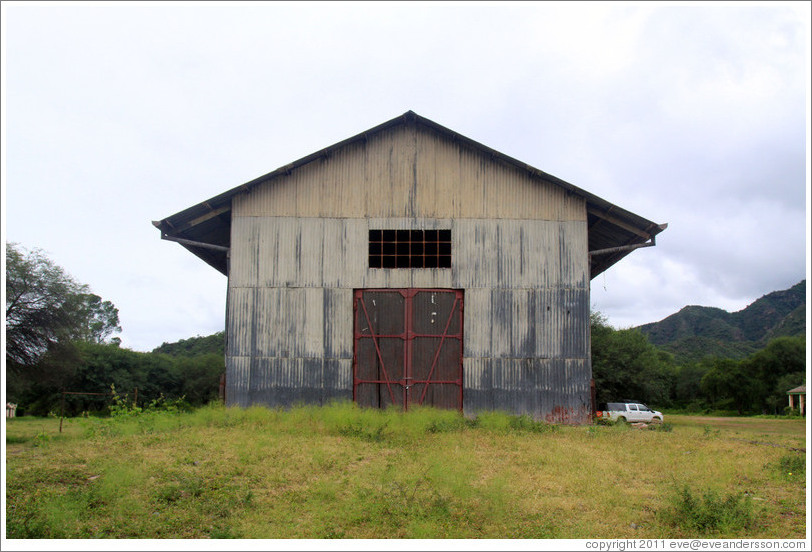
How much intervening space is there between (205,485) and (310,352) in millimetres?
7530

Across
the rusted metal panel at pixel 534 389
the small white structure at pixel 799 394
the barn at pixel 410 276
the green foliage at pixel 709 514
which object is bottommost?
the small white structure at pixel 799 394

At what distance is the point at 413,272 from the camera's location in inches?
679

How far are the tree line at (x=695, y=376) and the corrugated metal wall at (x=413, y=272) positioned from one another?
1016 inches

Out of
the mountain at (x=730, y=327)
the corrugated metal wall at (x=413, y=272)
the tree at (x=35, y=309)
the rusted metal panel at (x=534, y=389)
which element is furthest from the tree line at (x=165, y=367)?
the mountain at (x=730, y=327)

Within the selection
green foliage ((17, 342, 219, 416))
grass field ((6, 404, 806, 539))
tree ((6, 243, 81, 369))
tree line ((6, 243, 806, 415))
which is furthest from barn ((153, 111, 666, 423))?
green foliage ((17, 342, 219, 416))

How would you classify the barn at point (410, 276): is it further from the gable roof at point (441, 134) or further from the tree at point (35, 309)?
the tree at point (35, 309)

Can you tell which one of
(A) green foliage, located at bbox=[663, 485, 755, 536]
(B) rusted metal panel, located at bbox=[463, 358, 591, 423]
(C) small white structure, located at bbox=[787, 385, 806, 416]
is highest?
(B) rusted metal panel, located at bbox=[463, 358, 591, 423]

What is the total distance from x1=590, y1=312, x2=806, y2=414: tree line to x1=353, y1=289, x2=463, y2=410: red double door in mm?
26588

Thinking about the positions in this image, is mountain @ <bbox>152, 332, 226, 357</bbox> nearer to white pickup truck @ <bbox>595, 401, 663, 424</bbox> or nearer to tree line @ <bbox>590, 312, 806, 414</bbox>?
tree line @ <bbox>590, 312, 806, 414</bbox>

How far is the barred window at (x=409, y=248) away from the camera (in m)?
17.4

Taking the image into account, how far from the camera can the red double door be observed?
55.5 ft

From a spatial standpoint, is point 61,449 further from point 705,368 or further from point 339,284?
point 705,368

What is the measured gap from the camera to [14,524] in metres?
7.66

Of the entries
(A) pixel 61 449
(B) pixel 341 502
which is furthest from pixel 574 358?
(A) pixel 61 449
